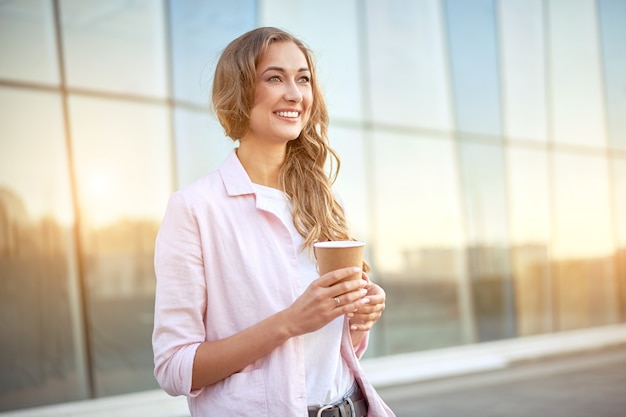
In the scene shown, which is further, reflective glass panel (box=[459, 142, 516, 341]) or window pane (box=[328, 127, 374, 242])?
reflective glass panel (box=[459, 142, 516, 341])

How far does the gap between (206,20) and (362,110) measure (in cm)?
216

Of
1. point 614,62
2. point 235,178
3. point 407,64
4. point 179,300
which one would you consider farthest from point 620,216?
point 179,300

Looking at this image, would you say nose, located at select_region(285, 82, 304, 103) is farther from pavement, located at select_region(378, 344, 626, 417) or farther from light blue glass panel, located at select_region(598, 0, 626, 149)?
light blue glass panel, located at select_region(598, 0, 626, 149)

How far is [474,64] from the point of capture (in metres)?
8.91

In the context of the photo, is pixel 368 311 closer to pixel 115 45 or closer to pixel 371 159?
pixel 115 45

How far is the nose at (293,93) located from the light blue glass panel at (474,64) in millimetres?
7157

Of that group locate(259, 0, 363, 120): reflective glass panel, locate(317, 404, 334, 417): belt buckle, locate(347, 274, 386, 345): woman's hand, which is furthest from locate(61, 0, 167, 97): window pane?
locate(317, 404, 334, 417): belt buckle

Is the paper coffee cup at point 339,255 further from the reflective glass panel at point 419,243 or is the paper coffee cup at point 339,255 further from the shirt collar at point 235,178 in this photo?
the reflective glass panel at point 419,243

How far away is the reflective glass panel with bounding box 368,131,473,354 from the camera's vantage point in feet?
26.7

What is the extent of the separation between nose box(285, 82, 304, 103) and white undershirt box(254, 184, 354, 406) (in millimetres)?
265

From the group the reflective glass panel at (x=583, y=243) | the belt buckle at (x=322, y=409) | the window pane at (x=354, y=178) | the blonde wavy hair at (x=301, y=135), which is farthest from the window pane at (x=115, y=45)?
the reflective glass panel at (x=583, y=243)

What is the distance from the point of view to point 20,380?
560cm

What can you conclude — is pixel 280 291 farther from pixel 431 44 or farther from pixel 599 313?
pixel 599 313

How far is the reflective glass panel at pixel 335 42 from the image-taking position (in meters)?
7.46
